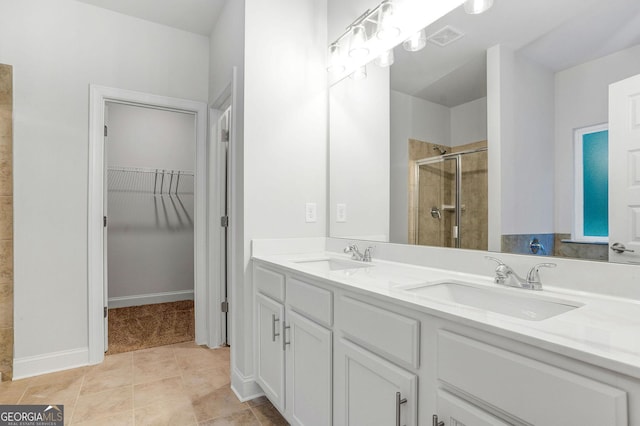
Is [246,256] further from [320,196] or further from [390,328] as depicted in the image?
[390,328]

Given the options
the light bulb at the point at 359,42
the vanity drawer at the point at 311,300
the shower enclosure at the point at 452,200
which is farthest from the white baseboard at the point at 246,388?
the light bulb at the point at 359,42

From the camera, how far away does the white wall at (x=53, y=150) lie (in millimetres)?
2277

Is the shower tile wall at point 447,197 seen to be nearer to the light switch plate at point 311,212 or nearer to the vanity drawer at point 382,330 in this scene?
the vanity drawer at point 382,330

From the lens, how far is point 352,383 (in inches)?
47.0

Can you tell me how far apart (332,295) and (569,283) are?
79 centimetres

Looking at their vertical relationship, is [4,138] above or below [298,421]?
above

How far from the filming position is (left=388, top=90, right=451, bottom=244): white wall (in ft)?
5.32

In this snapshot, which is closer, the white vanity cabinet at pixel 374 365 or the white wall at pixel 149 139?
the white vanity cabinet at pixel 374 365

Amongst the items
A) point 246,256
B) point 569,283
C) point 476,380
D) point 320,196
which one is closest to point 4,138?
point 246,256

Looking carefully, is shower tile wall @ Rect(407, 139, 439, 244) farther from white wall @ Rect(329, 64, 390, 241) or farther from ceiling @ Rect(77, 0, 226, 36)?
ceiling @ Rect(77, 0, 226, 36)

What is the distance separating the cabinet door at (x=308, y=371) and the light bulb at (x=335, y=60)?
5.01ft

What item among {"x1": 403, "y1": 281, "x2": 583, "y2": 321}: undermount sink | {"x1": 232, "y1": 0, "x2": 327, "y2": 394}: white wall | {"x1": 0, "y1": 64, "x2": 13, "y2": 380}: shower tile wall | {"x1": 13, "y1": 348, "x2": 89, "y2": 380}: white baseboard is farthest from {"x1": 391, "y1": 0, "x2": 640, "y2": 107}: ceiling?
{"x1": 13, "y1": 348, "x2": 89, "y2": 380}: white baseboard

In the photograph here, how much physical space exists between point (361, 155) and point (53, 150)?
2.14 metres

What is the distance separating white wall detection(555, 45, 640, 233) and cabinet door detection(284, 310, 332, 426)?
962 mm
